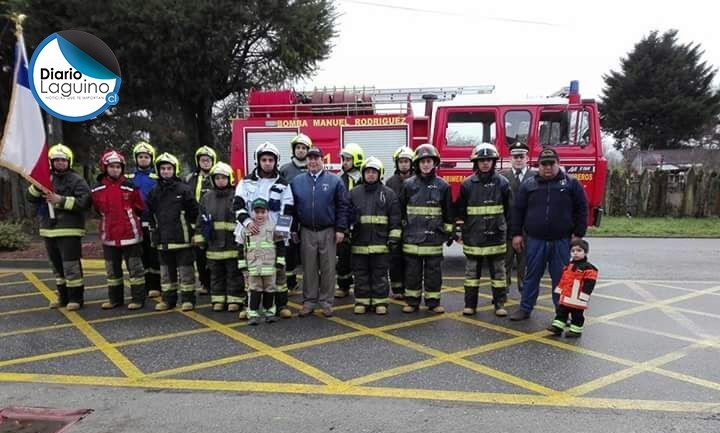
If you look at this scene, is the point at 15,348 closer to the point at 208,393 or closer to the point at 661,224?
the point at 208,393

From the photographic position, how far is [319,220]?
5.77 m

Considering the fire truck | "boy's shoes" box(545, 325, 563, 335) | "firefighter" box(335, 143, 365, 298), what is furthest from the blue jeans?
the fire truck

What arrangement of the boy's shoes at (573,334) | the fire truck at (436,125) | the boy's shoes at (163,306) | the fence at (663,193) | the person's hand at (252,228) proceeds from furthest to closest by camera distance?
1. the fence at (663,193)
2. the fire truck at (436,125)
3. the boy's shoes at (163,306)
4. the person's hand at (252,228)
5. the boy's shoes at (573,334)

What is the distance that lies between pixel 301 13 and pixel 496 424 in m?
14.3

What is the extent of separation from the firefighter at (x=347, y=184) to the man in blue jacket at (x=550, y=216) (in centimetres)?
206

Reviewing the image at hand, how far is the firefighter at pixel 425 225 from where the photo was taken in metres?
5.83

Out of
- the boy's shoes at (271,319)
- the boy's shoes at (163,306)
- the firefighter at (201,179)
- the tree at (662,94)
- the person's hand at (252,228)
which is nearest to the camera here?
the person's hand at (252,228)

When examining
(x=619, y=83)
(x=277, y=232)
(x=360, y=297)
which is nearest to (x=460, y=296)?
(x=360, y=297)

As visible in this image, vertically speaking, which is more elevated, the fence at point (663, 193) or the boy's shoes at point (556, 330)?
the fence at point (663, 193)

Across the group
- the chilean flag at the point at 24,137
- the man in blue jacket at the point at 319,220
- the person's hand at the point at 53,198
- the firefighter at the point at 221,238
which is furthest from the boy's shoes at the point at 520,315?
the chilean flag at the point at 24,137

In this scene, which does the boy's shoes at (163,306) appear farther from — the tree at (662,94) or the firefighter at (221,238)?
the tree at (662,94)

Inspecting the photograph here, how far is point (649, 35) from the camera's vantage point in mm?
38719

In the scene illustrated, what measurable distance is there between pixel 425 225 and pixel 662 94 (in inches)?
1514

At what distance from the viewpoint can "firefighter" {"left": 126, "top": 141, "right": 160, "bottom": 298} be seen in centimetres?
653
